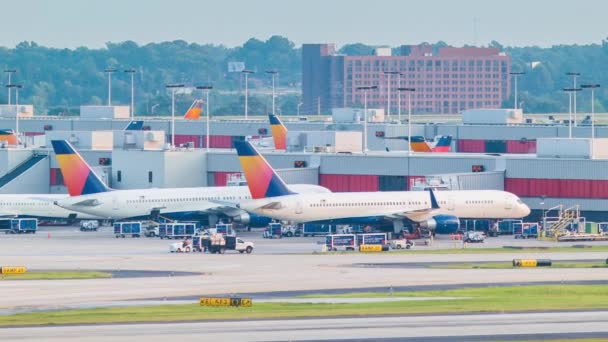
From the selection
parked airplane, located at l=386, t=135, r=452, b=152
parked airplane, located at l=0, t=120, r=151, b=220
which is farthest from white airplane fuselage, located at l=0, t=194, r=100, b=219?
parked airplane, located at l=386, t=135, r=452, b=152

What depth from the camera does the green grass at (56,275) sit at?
3782 inches

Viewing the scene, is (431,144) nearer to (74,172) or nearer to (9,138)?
(9,138)

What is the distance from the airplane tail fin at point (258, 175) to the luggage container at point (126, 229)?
1038 cm

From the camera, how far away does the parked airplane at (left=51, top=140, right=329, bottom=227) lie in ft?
427

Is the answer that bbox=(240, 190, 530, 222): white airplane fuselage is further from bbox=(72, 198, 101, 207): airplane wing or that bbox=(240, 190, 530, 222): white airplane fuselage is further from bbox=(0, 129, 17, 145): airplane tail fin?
bbox=(0, 129, 17, 145): airplane tail fin

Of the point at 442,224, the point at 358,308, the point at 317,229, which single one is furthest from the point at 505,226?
the point at 358,308

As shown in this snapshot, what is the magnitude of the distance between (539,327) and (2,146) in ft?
313

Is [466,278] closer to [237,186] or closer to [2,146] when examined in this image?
[237,186]

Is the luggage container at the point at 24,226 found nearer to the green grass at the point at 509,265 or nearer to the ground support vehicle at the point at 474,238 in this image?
the ground support vehicle at the point at 474,238

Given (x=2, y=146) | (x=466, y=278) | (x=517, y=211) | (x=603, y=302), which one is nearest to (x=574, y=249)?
(x=517, y=211)

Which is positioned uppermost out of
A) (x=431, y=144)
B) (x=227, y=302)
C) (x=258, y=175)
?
(x=431, y=144)

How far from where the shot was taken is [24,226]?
438 ft

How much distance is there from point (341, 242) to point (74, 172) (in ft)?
78.9

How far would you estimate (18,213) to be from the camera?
443 feet
